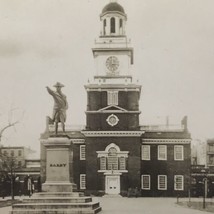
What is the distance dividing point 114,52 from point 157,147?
9.34 metres

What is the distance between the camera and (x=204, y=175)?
166ft

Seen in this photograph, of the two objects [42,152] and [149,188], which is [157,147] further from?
[42,152]

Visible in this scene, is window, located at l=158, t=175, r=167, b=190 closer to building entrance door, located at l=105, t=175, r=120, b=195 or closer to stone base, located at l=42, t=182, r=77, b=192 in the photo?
building entrance door, located at l=105, t=175, r=120, b=195

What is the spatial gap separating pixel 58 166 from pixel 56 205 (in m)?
1.94

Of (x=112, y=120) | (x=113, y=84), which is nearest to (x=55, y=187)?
(x=112, y=120)

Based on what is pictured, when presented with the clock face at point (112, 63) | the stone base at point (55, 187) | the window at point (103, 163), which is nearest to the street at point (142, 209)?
the stone base at point (55, 187)

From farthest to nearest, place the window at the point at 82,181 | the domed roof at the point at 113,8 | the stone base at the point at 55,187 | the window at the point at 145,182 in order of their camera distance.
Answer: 1. the window at the point at 145,182
2. the window at the point at 82,181
3. the domed roof at the point at 113,8
4. the stone base at the point at 55,187

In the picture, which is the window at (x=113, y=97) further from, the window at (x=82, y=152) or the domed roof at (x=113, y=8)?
the domed roof at (x=113, y=8)

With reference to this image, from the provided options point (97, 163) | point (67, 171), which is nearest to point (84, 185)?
point (97, 163)

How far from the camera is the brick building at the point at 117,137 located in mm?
47625

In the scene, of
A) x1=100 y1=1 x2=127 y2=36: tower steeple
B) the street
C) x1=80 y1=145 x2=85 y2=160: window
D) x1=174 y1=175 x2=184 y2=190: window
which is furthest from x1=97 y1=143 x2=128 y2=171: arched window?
the street

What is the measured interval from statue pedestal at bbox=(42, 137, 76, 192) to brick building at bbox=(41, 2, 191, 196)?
25.5m

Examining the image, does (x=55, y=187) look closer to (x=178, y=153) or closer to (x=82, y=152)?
(x=82, y=152)

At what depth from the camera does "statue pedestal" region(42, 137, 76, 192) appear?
70.6ft
